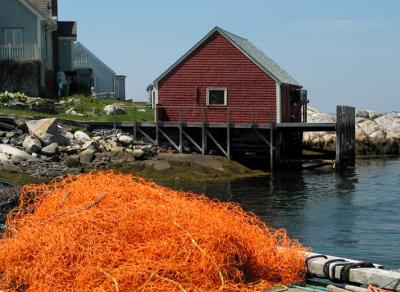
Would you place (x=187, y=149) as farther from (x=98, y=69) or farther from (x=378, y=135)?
(x=98, y=69)

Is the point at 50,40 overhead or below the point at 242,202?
overhead

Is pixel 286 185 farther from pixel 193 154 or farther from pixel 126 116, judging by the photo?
pixel 126 116

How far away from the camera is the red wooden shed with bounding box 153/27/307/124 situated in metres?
34.7

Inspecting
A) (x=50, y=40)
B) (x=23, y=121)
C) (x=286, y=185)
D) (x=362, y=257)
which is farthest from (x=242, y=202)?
(x=50, y=40)

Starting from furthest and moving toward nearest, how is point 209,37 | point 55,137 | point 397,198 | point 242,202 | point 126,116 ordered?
point 126,116 → point 209,37 → point 55,137 → point 397,198 → point 242,202

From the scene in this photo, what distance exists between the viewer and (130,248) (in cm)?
750

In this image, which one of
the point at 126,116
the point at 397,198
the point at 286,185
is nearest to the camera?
the point at 397,198

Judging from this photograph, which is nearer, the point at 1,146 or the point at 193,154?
the point at 1,146

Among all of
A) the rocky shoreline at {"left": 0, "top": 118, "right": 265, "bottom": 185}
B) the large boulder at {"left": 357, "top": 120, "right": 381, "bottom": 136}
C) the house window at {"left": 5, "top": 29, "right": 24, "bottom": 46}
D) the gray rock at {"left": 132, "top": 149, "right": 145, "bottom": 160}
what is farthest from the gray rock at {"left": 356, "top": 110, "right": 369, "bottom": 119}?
the gray rock at {"left": 132, "top": 149, "right": 145, "bottom": 160}

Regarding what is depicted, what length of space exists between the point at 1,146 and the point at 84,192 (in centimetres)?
2160

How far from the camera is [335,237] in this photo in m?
16.7

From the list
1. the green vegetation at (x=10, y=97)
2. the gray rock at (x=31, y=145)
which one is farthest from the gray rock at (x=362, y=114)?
the gray rock at (x=31, y=145)

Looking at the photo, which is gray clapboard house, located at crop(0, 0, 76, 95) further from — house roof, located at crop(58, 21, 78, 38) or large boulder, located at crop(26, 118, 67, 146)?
large boulder, located at crop(26, 118, 67, 146)

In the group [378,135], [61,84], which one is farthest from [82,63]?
[378,135]
